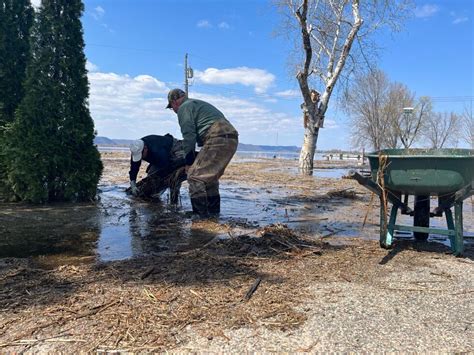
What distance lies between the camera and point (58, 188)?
745cm

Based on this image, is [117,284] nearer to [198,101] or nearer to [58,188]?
[198,101]

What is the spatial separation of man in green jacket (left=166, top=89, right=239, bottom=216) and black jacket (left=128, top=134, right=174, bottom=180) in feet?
3.74

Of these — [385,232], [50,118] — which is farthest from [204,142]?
[385,232]

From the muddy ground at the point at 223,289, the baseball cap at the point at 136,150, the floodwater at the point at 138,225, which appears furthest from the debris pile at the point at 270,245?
the baseball cap at the point at 136,150

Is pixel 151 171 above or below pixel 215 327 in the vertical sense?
above

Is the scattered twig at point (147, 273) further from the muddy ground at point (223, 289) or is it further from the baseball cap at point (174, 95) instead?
the baseball cap at point (174, 95)

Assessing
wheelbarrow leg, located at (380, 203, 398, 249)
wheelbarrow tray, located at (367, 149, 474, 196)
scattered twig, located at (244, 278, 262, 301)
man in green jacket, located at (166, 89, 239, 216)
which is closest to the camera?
scattered twig, located at (244, 278, 262, 301)

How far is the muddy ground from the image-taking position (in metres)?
2.47

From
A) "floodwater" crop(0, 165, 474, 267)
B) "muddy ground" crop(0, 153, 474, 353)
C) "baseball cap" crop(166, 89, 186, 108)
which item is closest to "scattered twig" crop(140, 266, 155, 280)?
"muddy ground" crop(0, 153, 474, 353)

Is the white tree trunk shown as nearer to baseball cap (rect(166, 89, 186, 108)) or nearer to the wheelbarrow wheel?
baseball cap (rect(166, 89, 186, 108))

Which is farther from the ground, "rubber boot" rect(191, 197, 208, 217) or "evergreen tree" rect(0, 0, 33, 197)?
"evergreen tree" rect(0, 0, 33, 197)

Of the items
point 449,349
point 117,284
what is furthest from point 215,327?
point 449,349

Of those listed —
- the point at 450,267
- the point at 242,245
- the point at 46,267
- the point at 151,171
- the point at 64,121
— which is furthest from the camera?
the point at 151,171

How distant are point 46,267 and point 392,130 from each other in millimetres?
51792
